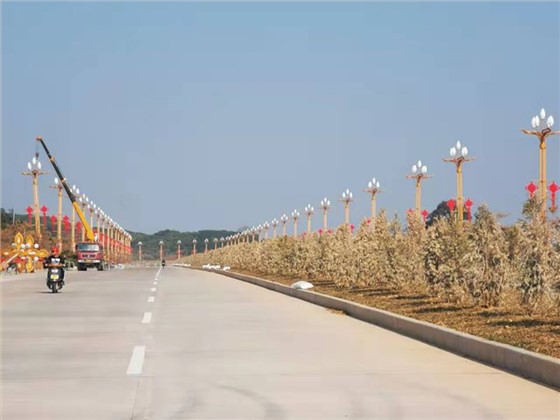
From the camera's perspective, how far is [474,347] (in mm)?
13820

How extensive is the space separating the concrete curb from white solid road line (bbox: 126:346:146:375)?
444cm

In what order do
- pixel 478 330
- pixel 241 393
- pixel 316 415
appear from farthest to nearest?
pixel 478 330 → pixel 241 393 → pixel 316 415

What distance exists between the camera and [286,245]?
1986 inches

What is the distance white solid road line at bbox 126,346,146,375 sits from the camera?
12.4 m

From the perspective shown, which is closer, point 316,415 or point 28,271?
point 316,415

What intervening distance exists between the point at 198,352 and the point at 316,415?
5651 mm

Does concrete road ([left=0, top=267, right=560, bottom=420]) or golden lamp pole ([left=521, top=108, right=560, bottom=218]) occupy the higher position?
golden lamp pole ([left=521, top=108, right=560, bottom=218])

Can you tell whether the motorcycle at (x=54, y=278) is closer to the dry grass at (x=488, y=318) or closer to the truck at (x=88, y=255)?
the dry grass at (x=488, y=318)

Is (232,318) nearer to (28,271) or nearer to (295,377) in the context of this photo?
(295,377)

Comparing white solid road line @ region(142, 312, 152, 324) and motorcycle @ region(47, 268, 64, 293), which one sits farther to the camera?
motorcycle @ region(47, 268, 64, 293)

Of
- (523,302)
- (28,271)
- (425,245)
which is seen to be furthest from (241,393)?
(28,271)

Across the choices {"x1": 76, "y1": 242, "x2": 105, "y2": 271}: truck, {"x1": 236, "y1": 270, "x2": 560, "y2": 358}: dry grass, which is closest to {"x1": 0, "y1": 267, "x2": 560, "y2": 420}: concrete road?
{"x1": 236, "y1": 270, "x2": 560, "y2": 358}: dry grass

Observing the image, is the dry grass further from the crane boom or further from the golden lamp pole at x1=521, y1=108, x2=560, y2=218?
the crane boom

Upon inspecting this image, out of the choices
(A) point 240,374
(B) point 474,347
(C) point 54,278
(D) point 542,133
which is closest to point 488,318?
(B) point 474,347
